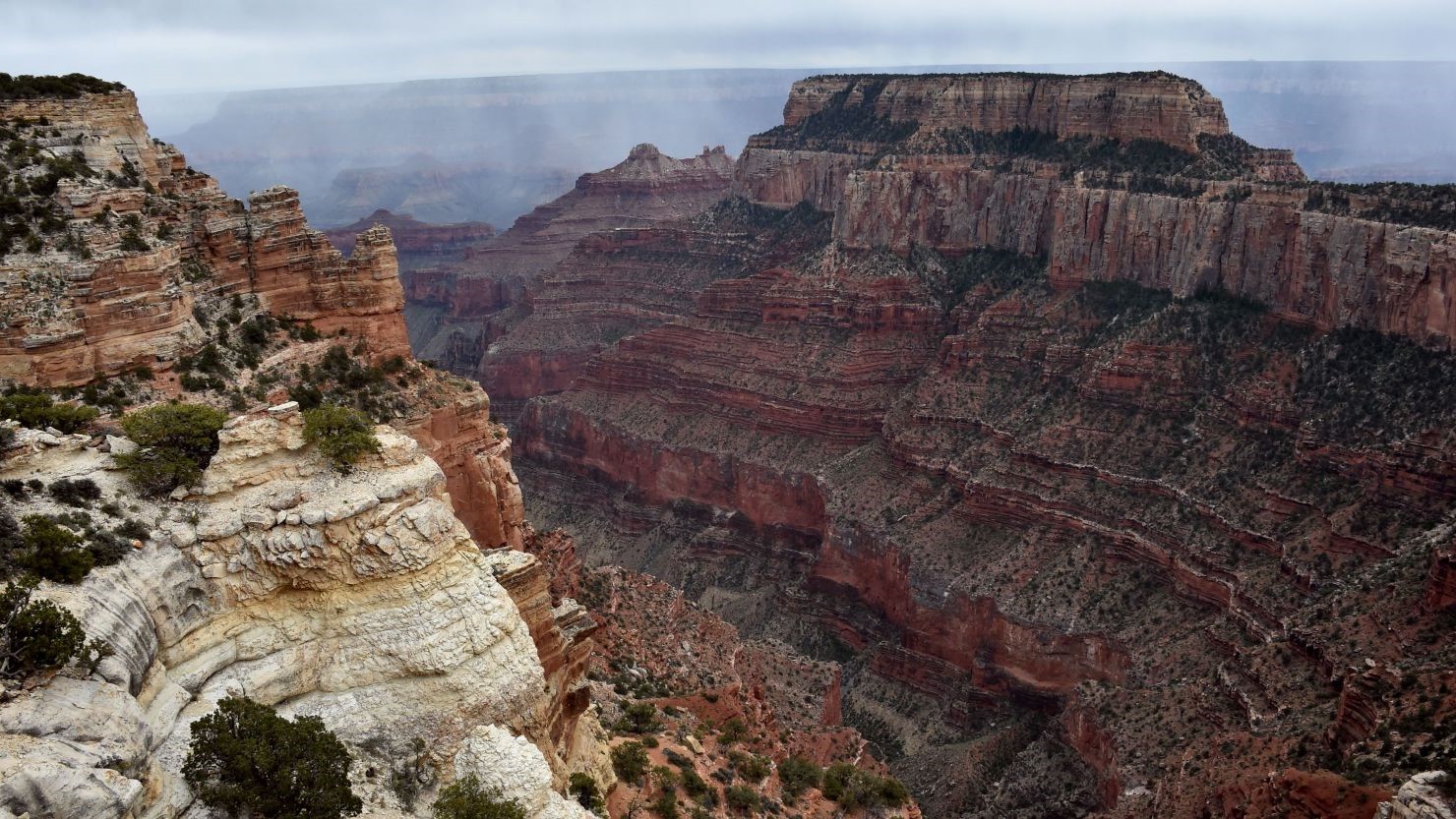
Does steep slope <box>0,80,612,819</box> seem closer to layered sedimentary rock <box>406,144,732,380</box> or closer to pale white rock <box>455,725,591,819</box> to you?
pale white rock <box>455,725,591,819</box>

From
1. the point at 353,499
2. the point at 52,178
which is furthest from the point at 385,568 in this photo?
the point at 52,178

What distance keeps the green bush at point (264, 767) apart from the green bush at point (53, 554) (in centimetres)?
369

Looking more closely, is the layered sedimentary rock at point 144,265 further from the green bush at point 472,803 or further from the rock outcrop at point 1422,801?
the rock outcrop at point 1422,801

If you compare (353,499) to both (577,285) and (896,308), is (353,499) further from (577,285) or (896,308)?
(577,285)

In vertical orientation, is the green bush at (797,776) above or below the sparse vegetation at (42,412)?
below

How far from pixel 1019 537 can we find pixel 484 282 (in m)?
106

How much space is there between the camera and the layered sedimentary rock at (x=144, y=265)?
29.3m

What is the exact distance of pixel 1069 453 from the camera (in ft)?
205

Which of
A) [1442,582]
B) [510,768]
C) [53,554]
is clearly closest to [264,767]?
[510,768]

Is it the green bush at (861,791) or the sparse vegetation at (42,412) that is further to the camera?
the green bush at (861,791)

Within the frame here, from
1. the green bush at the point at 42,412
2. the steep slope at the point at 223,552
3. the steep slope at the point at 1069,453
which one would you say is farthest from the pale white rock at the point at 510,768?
the steep slope at the point at 1069,453

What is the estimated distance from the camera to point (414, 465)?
23.4 metres

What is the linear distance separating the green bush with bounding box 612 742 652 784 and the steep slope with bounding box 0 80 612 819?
211 cm

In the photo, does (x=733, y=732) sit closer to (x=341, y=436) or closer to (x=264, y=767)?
(x=341, y=436)
